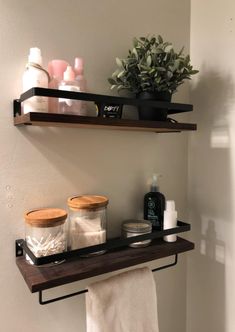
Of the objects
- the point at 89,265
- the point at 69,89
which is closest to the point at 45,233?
the point at 89,265

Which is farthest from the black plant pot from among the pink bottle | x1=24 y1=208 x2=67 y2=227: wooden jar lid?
x1=24 y1=208 x2=67 y2=227: wooden jar lid

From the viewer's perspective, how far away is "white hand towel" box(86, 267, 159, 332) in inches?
27.3

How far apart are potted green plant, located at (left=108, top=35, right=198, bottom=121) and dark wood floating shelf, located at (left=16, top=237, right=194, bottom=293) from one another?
40 centimetres

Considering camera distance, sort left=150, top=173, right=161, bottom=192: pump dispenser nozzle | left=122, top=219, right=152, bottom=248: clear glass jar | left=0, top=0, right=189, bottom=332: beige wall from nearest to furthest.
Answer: left=0, top=0, right=189, bottom=332: beige wall
left=122, top=219, right=152, bottom=248: clear glass jar
left=150, top=173, right=161, bottom=192: pump dispenser nozzle

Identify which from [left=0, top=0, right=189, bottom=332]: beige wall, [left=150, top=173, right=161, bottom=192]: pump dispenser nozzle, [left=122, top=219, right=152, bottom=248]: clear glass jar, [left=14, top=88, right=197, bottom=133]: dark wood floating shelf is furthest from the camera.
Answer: [left=150, top=173, right=161, bottom=192]: pump dispenser nozzle

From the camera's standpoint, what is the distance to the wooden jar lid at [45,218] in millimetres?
622

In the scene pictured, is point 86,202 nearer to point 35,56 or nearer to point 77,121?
point 77,121

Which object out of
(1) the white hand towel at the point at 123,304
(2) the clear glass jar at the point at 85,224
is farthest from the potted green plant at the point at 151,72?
(1) the white hand towel at the point at 123,304

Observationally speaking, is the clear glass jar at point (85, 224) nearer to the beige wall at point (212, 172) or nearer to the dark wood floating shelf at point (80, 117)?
the dark wood floating shelf at point (80, 117)

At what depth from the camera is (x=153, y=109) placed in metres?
0.79

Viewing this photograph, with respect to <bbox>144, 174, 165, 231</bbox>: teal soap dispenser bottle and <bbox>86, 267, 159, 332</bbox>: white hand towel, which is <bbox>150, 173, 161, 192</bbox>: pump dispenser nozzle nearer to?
<bbox>144, 174, 165, 231</bbox>: teal soap dispenser bottle

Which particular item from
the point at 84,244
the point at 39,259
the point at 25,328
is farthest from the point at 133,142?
the point at 25,328

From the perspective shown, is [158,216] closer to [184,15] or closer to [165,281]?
[165,281]

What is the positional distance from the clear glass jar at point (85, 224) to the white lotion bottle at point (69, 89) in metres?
0.25
